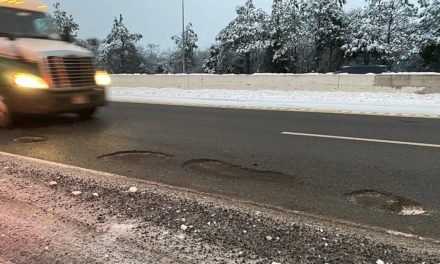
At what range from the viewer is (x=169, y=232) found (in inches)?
144

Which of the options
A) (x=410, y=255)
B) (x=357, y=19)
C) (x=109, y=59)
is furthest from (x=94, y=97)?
(x=109, y=59)

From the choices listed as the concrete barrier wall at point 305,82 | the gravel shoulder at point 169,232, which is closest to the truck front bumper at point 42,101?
the gravel shoulder at point 169,232

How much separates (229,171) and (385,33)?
4077 cm

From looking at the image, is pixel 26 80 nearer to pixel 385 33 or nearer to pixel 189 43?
pixel 385 33

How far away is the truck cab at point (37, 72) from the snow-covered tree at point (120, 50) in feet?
166

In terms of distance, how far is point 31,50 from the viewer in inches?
325

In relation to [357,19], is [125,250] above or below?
below

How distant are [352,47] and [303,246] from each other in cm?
4085

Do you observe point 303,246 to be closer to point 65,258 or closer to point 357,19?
point 65,258

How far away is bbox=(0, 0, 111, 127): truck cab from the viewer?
8227 millimetres

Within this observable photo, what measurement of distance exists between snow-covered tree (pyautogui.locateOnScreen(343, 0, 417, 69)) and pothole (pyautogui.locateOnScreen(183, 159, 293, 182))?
37.7 m

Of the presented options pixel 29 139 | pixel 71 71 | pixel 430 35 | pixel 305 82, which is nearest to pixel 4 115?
pixel 29 139

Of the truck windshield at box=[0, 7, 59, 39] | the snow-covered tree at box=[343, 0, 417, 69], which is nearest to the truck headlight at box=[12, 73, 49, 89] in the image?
the truck windshield at box=[0, 7, 59, 39]

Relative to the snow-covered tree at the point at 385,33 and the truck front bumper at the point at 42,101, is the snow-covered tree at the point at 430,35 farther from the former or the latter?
the truck front bumper at the point at 42,101
